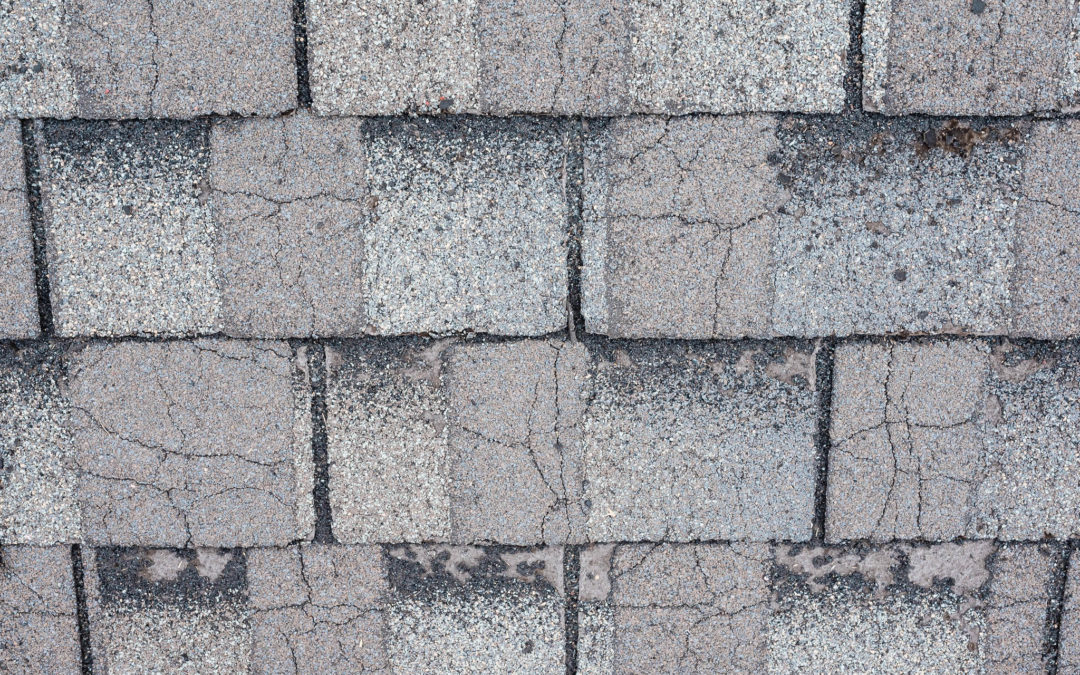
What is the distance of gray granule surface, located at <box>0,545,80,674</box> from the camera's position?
5.40ft

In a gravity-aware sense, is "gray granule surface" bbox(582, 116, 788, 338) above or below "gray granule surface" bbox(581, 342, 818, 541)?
above

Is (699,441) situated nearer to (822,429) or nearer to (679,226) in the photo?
(822,429)

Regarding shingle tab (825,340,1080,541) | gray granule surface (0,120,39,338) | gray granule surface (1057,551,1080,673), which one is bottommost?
gray granule surface (1057,551,1080,673)

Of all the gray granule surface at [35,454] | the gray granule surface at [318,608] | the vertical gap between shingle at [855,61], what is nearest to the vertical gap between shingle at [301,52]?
the gray granule surface at [35,454]

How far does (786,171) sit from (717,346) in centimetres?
41

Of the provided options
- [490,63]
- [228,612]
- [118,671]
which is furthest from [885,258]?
[118,671]

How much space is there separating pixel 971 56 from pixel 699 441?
1017 mm

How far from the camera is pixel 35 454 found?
1.60m

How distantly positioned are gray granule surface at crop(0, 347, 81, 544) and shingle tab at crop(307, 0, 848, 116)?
91cm

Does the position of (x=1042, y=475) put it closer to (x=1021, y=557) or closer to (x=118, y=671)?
(x=1021, y=557)

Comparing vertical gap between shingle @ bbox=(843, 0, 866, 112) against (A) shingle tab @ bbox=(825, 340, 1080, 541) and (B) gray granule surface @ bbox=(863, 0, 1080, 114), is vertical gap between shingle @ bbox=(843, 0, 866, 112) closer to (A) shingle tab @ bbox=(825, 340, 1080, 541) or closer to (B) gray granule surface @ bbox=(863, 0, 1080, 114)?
(B) gray granule surface @ bbox=(863, 0, 1080, 114)

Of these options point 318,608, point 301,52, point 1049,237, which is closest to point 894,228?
point 1049,237

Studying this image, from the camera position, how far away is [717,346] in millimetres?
1579

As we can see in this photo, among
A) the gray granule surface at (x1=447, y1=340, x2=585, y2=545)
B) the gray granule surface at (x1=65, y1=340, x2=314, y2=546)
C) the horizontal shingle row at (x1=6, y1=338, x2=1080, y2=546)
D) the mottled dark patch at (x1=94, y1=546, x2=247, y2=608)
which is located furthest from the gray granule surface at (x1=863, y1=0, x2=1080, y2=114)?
the mottled dark patch at (x1=94, y1=546, x2=247, y2=608)
